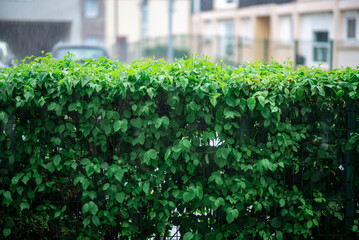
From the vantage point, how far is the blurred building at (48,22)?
38062 millimetres

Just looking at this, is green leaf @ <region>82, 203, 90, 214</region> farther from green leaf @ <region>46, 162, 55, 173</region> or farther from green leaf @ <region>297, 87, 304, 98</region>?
Answer: green leaf @ <region>297, 87, 304, 98</region>

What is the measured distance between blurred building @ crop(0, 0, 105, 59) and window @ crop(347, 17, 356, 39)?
22.2 metres

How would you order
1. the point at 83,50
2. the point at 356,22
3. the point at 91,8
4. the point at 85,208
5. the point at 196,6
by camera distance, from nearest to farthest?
the point at 85,208 < the point at 83,50 < the point at 356,22 < the point at 196,6 < the point at 91,8

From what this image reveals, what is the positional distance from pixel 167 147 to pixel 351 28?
20.6 metres

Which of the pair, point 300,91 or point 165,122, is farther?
→ point 300,91

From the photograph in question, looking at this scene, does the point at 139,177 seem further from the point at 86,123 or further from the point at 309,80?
the point at 309,80

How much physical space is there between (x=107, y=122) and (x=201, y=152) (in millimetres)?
758

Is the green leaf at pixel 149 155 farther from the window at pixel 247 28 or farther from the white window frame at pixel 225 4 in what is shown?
the white window frame at pixel 225 4

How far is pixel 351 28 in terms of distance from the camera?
22469mm

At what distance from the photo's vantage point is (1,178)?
3.88 metres

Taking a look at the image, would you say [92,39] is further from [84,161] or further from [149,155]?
[149,155]

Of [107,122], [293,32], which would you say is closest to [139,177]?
[107,122]

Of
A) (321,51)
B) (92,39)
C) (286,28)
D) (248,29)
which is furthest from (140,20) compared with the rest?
(321,51)

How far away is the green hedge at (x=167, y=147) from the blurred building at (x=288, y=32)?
12.7 m
